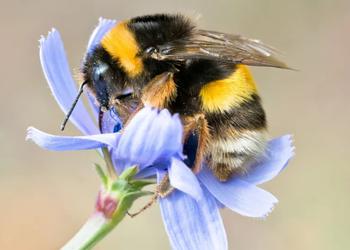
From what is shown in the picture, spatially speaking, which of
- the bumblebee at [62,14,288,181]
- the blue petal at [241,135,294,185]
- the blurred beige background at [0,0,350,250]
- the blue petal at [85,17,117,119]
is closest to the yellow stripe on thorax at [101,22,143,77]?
the bumblebee at [62,14,288,181]

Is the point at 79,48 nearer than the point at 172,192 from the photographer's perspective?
No

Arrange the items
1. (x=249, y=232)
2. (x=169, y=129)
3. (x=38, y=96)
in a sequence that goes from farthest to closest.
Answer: (x=38, y=96), (x=249, y=232), (x=169, y=129)

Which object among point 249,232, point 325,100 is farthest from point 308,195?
point 325,100

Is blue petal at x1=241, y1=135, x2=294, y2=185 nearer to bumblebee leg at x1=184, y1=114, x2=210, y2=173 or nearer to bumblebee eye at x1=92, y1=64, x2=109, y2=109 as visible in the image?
bumblebee leg at x1=184, y1=114, x2=210, y2=173

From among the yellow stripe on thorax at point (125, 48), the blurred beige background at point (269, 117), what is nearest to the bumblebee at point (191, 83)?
the yellow stripe on thorax at point (125, 48)

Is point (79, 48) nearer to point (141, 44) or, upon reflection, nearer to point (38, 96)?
point (38, 96)

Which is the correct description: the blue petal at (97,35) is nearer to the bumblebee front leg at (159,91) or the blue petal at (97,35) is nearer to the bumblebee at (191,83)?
the bumblebee at (191,83)
